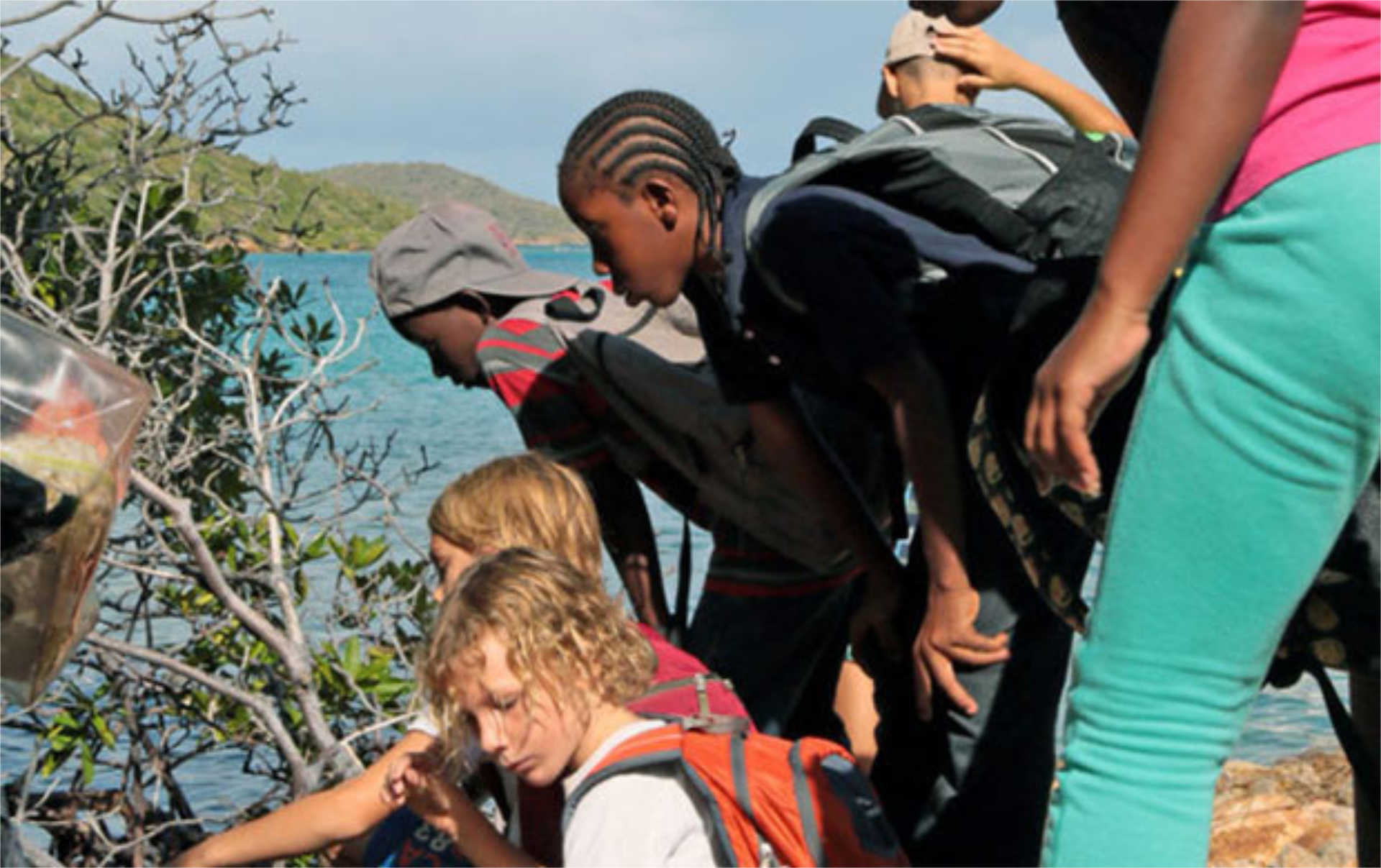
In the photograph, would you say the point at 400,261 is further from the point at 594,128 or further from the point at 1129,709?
the point at 1129,709

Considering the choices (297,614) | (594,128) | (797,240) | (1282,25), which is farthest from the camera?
(297,614)

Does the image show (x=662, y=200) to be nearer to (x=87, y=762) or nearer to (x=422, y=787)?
(x=422, y=787)

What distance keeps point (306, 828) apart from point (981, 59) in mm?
1833

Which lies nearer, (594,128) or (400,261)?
(594,128)

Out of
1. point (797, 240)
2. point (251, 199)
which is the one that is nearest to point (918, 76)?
point (797, 240)

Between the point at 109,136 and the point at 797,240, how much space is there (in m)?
3.00

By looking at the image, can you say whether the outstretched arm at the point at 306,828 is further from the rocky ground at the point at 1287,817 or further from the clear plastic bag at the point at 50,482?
the rocky ground at the point at 1287,817

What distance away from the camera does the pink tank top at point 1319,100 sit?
2.10 m

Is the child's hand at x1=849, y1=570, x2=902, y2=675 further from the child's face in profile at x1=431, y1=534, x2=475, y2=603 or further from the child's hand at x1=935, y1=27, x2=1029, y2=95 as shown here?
the child's hand at x1=935, y1=27, x2=1029, y2=95

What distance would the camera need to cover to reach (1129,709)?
2.20m

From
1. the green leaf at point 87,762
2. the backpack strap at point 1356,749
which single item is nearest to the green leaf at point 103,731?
the green leaf at point 87,762

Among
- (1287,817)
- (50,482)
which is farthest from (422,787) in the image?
(1287,817)

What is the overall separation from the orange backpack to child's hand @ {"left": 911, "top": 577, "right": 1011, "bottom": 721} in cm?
30

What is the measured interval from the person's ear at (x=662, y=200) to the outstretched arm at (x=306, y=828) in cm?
99
